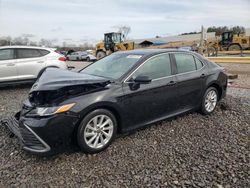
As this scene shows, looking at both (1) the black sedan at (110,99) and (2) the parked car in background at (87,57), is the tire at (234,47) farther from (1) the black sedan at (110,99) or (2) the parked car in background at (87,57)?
(1) the black sedan at (110,99)

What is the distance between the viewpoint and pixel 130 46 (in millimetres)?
26688

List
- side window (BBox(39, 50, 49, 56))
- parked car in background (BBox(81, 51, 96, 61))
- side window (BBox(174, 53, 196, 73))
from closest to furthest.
→ side window (BBox(174, 53, 196, 73)), side window (BBox(39, 50, 49, 56)), parked car in background (BBox(81, 51, 96, 61))

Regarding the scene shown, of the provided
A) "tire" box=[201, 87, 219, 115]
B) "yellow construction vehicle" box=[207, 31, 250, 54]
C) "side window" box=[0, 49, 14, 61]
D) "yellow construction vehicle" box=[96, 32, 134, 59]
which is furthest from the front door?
"yellow construction vehicle" box=[207, 31, 250, 54]

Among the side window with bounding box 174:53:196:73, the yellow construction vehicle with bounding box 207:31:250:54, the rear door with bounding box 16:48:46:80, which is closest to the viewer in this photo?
the side window with bounding box 174:53:196:73

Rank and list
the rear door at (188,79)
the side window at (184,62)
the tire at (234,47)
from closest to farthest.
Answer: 1. the rear door at (188,79)
2. the side window at (184,62)
3. the tire at (234,47)

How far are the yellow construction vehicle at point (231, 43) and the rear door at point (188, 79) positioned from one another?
22.7 metres

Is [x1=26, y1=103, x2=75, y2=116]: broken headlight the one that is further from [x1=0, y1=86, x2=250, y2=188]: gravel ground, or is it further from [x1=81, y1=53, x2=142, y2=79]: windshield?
[x1=81, y1=53, x2=142, y2=79]: windshield

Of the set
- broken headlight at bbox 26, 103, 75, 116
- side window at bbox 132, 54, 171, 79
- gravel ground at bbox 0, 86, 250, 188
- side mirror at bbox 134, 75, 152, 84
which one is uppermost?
side window at bbox 132, 54, 171, 79

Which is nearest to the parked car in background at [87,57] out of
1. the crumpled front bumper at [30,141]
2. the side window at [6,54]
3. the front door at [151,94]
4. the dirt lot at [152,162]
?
the side window at [6,54]

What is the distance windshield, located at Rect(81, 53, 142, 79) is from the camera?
4.13 meters

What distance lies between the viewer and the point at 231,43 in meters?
27.1

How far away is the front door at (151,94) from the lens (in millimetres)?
3879

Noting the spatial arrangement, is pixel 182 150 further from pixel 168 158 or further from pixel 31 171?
pixel 31 171

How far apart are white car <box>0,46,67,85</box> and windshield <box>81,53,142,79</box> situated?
4.03 m
